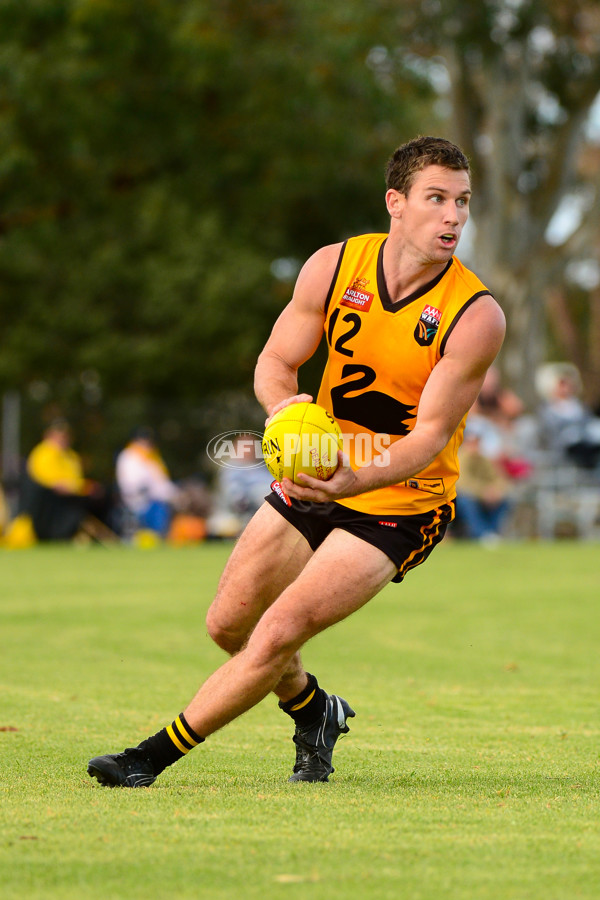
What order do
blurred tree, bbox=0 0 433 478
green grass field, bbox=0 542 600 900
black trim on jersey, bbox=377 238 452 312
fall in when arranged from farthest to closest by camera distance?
blurred tree, bbox=0 0 433 478 → black trim on jersey, bbox=377 238 452 312 → green grass field, bbox=0 542 600 900

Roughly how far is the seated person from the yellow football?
18.7 meters

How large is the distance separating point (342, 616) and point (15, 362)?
26.1m

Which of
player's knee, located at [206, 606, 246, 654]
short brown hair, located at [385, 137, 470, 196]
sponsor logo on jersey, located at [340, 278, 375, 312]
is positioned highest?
short brown hair, located at [385, 137, 470, 196]

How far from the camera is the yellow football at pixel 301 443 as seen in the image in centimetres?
509

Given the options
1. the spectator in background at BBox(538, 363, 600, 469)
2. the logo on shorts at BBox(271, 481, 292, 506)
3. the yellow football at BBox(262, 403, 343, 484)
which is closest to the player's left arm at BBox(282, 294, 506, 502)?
the yellow football at BBox(262, 403, 343, 484)

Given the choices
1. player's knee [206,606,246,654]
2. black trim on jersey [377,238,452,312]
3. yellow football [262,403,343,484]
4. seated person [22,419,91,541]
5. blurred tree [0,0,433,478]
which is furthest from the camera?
blurred tree [0,0,433,478]

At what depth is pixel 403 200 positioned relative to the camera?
5.71m

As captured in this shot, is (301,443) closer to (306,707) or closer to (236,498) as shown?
(306,707)

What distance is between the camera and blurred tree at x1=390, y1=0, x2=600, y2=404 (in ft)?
82.8

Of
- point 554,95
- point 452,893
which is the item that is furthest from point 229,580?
point 554,95

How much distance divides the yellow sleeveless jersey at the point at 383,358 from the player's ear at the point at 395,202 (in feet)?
0.53

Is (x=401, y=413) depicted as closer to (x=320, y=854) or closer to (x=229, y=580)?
(x=229, y=580)

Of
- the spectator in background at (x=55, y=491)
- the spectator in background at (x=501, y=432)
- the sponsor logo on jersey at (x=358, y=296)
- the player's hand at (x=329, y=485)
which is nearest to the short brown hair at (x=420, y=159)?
the sponsor logo on jersey at (x=358, y=296)

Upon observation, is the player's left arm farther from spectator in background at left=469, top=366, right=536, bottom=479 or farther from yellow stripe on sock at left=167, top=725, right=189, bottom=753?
spectator in background at left=469, top=366, right=536, bottom=479
